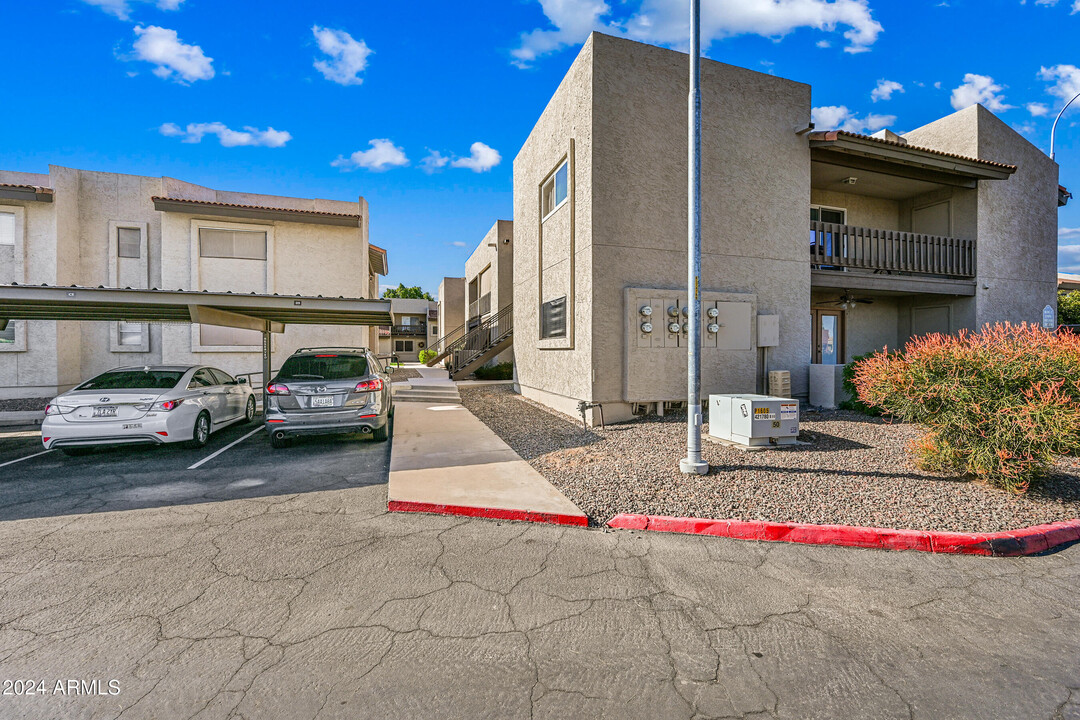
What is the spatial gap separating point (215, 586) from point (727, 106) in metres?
11.8

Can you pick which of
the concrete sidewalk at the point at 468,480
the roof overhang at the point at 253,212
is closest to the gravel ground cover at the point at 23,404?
the roof overhang at the point at 253,212

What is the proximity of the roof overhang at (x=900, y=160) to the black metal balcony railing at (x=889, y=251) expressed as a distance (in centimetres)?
146

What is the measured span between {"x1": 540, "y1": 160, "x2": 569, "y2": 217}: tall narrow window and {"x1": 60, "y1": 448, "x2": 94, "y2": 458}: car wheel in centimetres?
993

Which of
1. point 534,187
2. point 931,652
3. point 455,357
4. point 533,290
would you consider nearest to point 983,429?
point 931,652

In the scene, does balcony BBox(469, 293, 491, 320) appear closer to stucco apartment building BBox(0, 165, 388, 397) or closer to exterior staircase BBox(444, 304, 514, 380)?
exterior staircase BBox(444, 304, 514, 380)

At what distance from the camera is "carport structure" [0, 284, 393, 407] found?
27.6 feet

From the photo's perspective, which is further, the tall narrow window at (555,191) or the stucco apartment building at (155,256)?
the stucco apartment building at (155,256)

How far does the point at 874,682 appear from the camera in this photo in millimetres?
2562

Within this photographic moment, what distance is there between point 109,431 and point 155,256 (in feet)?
35.2

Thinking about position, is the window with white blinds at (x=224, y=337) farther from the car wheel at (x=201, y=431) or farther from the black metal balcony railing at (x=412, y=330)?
the black metal balcony railing at (x=412, y=330)

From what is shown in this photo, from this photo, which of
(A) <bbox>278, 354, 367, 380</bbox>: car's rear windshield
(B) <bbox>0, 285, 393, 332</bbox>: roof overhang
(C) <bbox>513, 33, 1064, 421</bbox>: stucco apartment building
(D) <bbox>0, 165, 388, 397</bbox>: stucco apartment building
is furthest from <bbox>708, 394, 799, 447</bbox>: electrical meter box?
(D) <bbox>0, 165, 388, 397</bbox>: stucco apartment building

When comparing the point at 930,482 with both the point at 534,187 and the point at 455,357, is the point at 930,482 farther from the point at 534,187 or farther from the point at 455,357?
the point at 455,357

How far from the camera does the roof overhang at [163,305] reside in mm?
8414

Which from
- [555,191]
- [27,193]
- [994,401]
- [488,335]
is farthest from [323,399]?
[27,193]
